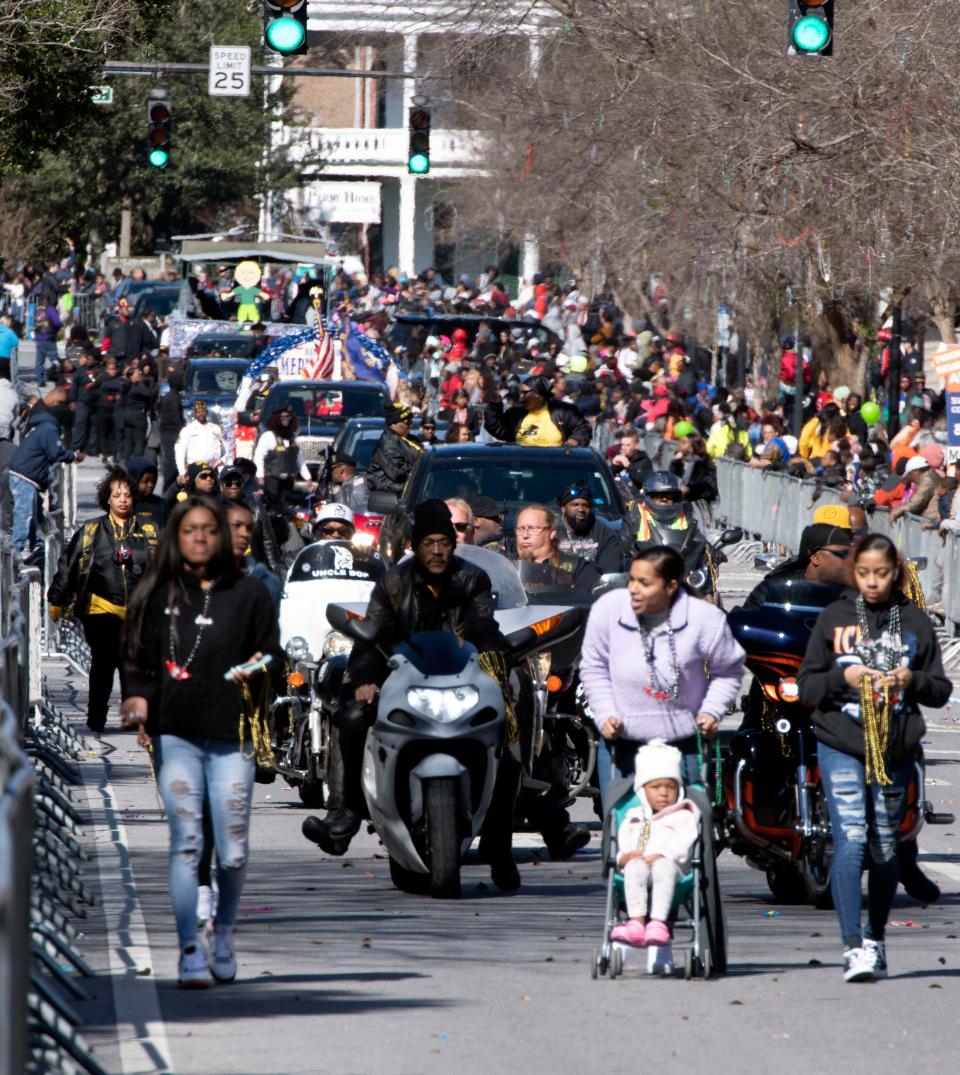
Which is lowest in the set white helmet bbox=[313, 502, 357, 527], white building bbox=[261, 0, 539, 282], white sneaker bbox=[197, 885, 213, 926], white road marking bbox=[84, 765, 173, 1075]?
white road marking bbox=[84, 765, 173, 1075]

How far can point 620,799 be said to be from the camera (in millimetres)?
8672

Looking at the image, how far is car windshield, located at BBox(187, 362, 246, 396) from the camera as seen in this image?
37.8 m

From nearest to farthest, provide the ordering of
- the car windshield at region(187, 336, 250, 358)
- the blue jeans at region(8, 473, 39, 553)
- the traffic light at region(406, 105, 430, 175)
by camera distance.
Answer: the blue jeans at region(8, 473, 39, 553) < the traffic light at region(406, 105, 430, 175) < the car windshield at region(187, 336, 250, 358)

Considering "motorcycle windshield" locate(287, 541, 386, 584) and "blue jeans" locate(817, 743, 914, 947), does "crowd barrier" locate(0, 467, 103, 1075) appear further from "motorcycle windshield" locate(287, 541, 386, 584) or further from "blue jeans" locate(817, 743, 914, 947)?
"blue jeans" locate(817, 743, 914, 947)

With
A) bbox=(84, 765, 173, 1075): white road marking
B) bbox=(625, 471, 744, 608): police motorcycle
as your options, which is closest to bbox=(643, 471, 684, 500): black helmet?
bbox=(625, 471, 744, 608): police motorcycle

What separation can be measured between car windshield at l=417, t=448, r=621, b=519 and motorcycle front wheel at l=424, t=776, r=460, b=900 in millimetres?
7810

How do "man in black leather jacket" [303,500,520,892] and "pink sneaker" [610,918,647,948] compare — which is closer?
"pink sneaker" [610,918,647,948]

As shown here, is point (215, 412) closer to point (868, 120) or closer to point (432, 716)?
point (868, 120)

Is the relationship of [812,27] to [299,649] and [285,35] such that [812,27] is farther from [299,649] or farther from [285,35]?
[299,649]

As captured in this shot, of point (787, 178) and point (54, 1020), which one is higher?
point (787, 178)

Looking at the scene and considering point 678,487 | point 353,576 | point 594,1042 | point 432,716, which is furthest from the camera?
point 678,487

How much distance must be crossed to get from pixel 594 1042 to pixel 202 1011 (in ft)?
4.23

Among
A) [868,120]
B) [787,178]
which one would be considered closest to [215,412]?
[787,178]

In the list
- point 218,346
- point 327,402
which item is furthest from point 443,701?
point 218,346
